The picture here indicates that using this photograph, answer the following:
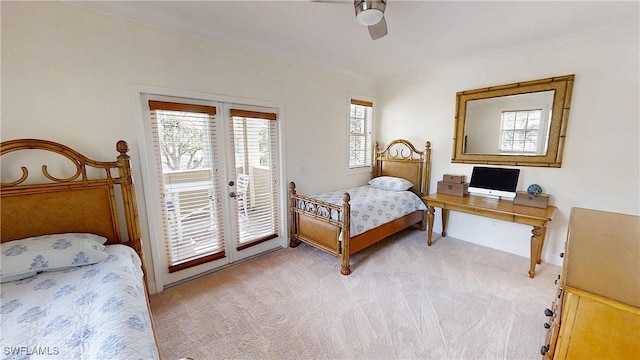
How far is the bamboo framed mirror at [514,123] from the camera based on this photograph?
2693mm

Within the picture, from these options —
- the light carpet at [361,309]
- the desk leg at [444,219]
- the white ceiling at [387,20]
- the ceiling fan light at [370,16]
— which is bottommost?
the light carpet at [361,309]

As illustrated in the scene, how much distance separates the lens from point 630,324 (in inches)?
33.2

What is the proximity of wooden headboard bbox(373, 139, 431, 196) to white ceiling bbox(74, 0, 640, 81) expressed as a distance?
4.55 ft

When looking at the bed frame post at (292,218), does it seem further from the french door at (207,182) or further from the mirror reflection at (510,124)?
the mirror reflection at (510,124)

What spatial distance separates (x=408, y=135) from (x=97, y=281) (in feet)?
13.0

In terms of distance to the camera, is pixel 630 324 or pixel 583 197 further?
pixel 583 197

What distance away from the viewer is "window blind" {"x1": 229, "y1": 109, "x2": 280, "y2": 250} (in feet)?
8.98

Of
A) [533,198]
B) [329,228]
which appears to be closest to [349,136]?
[329,228]

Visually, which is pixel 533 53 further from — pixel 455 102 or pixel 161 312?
pixel 161 312

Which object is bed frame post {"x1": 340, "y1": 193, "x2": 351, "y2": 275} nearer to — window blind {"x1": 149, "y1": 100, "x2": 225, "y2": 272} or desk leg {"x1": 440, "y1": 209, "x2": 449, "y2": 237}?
window blind {"x1": 149, "y1": 100, "x2": 225, "y2": 272}

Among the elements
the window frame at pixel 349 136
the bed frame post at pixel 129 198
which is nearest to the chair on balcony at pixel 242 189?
the bed frame post at pixel 129 198

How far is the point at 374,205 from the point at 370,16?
6.57ft

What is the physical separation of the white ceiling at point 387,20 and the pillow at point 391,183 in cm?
176

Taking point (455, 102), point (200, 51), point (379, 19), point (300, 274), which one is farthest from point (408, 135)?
point (200, 51)
